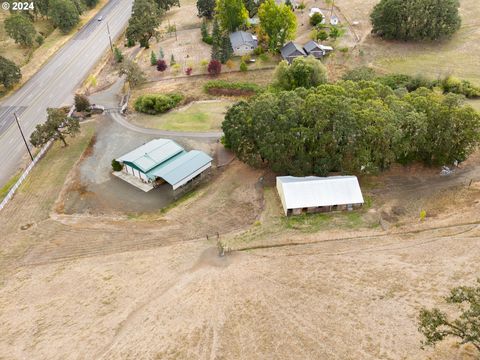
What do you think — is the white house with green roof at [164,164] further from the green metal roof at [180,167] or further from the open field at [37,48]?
the open field at [37,48]

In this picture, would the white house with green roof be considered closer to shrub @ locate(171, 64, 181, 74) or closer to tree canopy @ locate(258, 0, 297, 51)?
shrub @ locate(171, 64, 181, 74)

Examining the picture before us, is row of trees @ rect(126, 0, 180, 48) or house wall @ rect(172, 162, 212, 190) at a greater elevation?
row of trees @ rect(126, 0, 180, 48)

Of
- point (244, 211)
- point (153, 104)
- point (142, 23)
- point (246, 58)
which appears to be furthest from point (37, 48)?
point (244, 211)

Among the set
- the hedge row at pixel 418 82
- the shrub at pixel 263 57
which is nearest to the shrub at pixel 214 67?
the shrub at pixel 263 57

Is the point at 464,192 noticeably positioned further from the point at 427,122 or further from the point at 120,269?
the point at 120,269

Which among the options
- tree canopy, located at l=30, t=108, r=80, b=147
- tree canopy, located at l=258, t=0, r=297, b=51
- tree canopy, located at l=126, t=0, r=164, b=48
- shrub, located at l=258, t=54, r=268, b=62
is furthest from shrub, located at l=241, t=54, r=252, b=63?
tree canopy, located at l=30, t=108, r=80, b=147

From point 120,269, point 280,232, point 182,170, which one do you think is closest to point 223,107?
point 182,170
